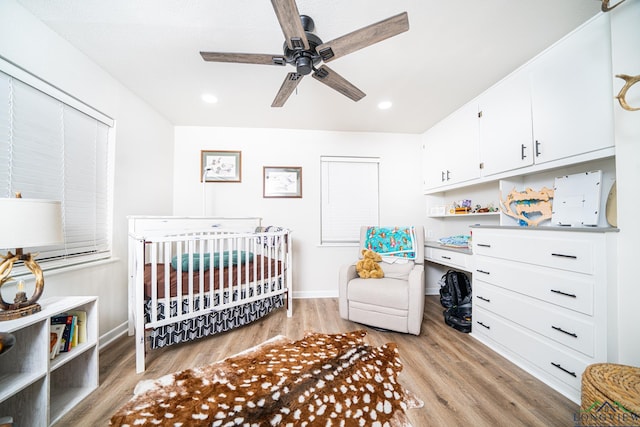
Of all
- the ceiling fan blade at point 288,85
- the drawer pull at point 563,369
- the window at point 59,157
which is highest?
the ceiling fan blade at point 288,85

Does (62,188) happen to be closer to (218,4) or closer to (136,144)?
(136,144)

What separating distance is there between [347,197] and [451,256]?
1466 millimetres

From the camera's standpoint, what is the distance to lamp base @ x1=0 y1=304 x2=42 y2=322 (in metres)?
1.02

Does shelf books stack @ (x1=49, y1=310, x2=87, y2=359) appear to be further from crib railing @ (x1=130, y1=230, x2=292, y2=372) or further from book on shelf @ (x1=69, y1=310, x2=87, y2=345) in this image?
crib railing @ (x1=130, y1=230, x2=292, y2=372)

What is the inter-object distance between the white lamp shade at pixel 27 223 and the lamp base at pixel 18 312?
0.35 meters

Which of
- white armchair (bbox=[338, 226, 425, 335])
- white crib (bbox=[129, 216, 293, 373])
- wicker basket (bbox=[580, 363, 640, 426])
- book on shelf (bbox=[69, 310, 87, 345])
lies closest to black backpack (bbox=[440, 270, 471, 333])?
white armchair (bbox=[338, 226, 425, 335])

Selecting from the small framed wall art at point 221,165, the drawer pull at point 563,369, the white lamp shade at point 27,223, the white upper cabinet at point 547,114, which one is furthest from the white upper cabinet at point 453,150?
the white lamp shade at point 27,223

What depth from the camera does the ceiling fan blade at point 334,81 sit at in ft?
4.32

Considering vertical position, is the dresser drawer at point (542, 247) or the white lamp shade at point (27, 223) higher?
the white lamp shade at point (27, 223)

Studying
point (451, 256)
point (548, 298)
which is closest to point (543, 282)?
point (548, 298)

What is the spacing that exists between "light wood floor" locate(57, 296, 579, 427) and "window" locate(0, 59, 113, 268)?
923 millimetres

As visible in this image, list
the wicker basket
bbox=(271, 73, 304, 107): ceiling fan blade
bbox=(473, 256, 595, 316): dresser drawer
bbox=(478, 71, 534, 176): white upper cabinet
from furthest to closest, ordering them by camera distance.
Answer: bbox=(478, 71, 534, 176): white upper cabinet, bbox=(271, 73, 304, 107): ceiling fan blade, bbox=(473, 256, 595, 316): dresser drawer, the wicker basket

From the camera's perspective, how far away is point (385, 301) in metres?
2.00

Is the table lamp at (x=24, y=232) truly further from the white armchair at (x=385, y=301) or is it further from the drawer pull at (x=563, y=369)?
the drawer pull at (x=563, y=369)
